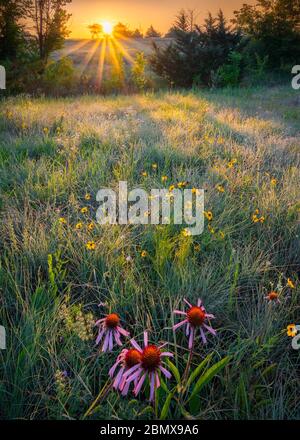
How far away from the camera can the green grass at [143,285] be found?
A: 1405mm

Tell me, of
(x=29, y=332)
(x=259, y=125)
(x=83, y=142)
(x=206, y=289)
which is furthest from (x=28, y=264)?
(x=259, y=125)

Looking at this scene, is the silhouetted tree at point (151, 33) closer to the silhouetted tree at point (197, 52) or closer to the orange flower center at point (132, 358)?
the silhouetted tree at point (197, 52)

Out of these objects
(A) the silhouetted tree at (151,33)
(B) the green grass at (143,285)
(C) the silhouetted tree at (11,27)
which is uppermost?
(A) the silhouetted tree at (151,33)

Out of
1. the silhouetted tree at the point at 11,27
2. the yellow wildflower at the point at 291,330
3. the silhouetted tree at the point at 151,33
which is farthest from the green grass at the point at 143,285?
the silhouetted tree at the point at 151,33

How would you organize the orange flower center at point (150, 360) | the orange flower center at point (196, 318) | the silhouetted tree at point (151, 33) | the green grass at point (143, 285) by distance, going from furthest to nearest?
the silhouetted tree at point (151, 33)
the green grass at point (143, 285)
the orange flower center at point (196, 318)
the orange flower center at point (150, 360)

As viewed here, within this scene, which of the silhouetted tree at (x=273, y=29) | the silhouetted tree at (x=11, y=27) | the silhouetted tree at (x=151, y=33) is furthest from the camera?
the silhouetted tree at (x=151, y=33)

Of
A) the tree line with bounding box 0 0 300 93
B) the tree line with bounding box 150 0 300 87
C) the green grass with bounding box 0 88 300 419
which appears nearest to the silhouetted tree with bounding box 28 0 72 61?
the tree line with bounding box 0 0 300 93

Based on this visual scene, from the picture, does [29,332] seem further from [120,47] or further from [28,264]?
[120,47]

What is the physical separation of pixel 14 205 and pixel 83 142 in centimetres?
206

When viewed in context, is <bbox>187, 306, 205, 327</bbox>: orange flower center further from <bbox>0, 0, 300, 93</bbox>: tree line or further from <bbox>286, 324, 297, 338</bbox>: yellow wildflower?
<bbox>0, 0, 300, 93</bbox>: tree line

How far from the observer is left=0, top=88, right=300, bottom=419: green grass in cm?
141

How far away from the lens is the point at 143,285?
198cm

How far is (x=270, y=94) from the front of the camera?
11312 mm
